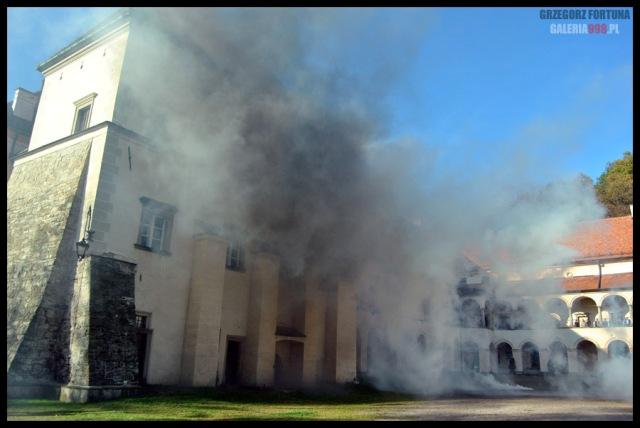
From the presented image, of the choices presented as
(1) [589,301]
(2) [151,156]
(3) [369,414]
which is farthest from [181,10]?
(1) [589,301]

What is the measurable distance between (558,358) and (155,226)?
2377cm

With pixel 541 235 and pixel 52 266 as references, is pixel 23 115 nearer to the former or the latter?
pixel 52 266

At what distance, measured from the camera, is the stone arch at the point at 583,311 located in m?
28.1

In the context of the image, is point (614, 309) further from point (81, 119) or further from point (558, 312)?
point (81, 119)

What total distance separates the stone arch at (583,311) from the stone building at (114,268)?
1720 cm

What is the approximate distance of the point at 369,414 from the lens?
33.5ft

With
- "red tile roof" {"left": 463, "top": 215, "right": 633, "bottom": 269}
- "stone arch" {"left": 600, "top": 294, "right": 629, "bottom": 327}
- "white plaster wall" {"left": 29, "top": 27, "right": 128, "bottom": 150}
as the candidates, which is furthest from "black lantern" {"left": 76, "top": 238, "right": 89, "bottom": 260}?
"stone arch" {"left": 600, "top": 294, "right": 629, "bottom": 327}

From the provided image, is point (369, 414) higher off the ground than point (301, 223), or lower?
lower

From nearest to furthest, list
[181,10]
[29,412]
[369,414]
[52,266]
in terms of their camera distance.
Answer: [29,412] < [369,414] < [52,266] < [181,10]

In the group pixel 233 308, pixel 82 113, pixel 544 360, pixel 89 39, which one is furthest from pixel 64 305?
pixel 544 360

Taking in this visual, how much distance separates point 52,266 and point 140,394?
404cm

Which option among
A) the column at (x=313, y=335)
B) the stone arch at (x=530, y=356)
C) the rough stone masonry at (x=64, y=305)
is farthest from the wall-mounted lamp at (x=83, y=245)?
the stone arch at (x=530, y=356)

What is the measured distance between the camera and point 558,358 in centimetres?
2772

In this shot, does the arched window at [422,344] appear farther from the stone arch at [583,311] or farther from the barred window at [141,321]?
the stone arch at [583,311]
